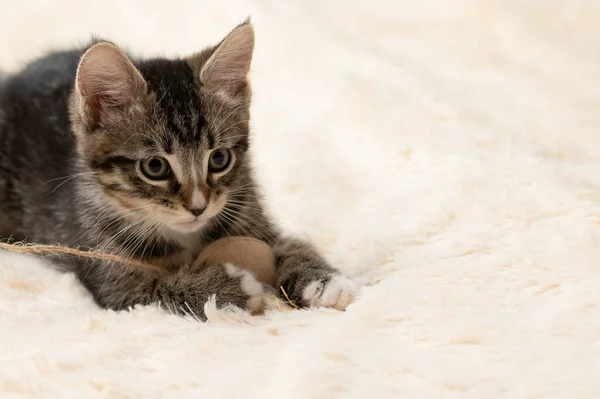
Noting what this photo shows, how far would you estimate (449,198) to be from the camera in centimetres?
189

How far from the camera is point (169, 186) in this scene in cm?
154

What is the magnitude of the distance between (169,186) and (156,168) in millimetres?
56

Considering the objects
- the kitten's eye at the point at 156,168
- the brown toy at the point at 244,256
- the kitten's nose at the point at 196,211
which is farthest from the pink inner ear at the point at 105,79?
the brown toy at the point at 244,256

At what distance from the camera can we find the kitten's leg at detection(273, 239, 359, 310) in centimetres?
146

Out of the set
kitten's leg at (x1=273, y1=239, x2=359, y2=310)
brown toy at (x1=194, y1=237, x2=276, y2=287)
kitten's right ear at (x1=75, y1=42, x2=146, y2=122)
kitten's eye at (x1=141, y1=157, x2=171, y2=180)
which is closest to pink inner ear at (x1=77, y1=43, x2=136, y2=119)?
kitten's right ear at (x1=75, y1=42, x2=146, y2=122)

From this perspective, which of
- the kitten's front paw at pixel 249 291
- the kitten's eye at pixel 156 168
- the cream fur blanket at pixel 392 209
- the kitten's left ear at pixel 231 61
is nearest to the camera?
the cream fur blanket at pixel 392 209

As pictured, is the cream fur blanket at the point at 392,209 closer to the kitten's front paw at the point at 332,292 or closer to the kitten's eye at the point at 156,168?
the kitten's front paw at the point at 332,292

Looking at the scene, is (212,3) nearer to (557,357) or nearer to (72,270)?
(72,270)

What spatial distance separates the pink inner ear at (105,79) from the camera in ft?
5.03

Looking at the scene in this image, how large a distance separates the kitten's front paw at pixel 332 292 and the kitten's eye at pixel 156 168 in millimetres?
419

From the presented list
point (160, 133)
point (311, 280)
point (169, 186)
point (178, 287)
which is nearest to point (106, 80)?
point (160, 133)

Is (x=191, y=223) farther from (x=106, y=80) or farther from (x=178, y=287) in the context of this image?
(x=106, y=80)

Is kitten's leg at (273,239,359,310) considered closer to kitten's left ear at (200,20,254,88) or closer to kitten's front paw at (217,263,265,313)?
kitten's front paw at (217,263,265,313)

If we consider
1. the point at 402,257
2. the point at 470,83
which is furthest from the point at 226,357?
the point at 470,83
